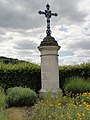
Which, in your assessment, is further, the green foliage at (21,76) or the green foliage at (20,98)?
the green foliage at (21,76)

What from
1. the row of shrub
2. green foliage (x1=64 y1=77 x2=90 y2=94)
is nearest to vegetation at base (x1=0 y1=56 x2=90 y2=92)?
the row of shrub

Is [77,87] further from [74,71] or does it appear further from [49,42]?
[74,71]

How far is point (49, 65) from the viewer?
1204cm

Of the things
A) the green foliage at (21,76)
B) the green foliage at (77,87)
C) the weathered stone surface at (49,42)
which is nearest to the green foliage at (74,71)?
the green foliage at (21,76)

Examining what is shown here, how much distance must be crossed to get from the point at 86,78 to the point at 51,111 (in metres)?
6.19

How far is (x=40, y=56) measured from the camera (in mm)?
12234

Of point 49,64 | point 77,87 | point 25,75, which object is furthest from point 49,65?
point 25,75

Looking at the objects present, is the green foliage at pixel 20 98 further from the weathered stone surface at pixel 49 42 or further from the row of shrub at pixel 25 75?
the row of shrub at pixel 25 75

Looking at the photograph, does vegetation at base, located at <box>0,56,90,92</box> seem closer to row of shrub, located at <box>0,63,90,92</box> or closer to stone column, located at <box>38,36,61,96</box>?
row of shrub, located at <box>0,63,90,92</box>

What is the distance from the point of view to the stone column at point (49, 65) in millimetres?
11945

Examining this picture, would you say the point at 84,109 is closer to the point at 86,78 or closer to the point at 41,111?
the point at 41,111

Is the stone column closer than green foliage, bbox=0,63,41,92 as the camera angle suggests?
Yes

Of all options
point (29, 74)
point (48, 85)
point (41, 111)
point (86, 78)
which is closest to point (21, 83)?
point (29, 74)

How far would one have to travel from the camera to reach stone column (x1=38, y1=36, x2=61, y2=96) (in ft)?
39.2
